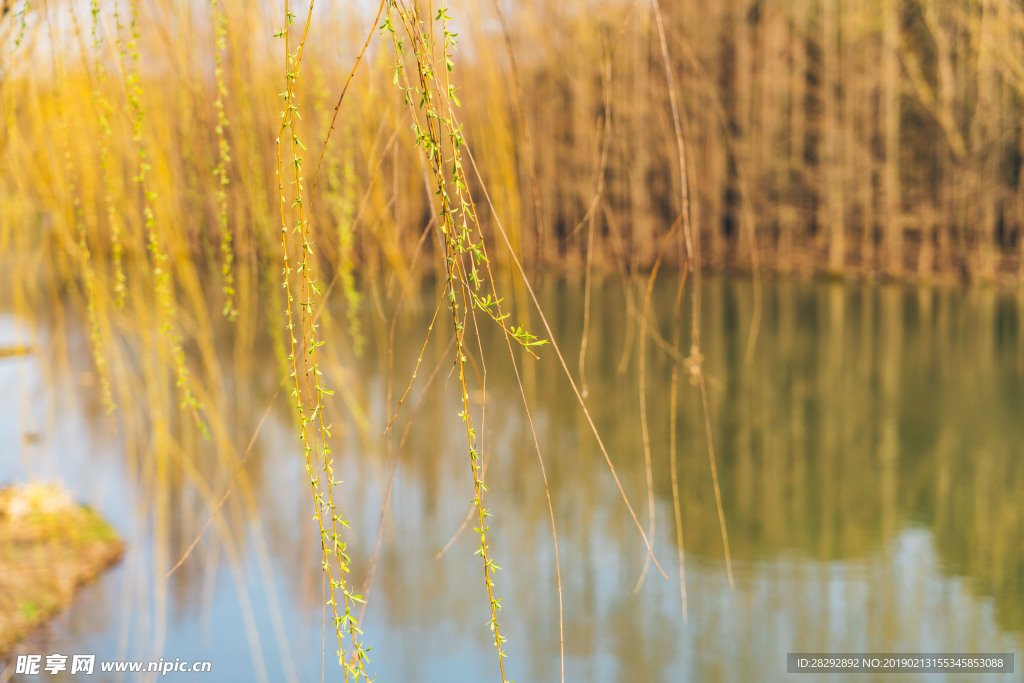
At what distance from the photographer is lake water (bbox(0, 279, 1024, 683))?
3.31 metres

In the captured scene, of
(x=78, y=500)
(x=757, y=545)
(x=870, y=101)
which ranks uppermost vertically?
(x=870, y=101)

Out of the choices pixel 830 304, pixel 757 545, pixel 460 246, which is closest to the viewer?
pixel 460 246

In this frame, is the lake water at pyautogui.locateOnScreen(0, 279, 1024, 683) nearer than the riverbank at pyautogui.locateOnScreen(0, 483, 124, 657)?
No

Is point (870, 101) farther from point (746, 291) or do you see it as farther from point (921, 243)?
point (746, 291)

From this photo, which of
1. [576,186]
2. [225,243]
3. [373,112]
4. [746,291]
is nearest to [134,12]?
[225,243]

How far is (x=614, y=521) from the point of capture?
14.0 ft

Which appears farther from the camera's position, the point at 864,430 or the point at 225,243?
the point at 864,430

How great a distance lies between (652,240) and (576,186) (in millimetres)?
1646

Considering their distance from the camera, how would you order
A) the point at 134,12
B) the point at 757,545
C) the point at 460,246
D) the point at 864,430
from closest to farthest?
the point at 460,246
the point at 134,12
the point at 757,545
the point at 864,430

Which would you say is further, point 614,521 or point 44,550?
point 614,521

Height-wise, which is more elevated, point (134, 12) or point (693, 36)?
point (693, 36)

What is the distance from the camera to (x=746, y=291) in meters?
9.12

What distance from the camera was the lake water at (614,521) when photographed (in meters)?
3.31

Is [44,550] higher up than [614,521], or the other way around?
[44,550]
